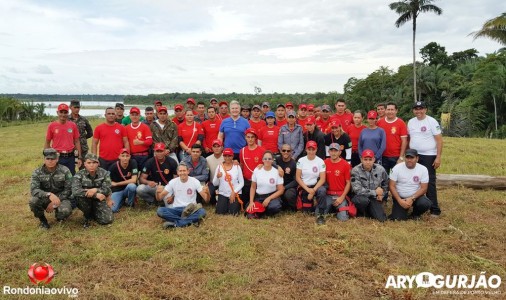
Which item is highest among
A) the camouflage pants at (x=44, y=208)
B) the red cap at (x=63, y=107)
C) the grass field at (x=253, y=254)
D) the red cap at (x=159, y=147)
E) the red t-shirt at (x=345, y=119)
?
the red cap at (x=63, y=107)

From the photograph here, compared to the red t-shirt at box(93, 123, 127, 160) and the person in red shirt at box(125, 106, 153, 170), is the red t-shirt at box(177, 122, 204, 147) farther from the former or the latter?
the red t-shirt at box(93, 123, 127, 160)

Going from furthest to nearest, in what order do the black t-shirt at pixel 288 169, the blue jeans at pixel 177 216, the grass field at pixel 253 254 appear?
1. the black t-shirt at pixel 288 169
2. the blue jeans at pixel 177 216
3. the grass field at pixel 253 254

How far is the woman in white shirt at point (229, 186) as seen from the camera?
7.06 m

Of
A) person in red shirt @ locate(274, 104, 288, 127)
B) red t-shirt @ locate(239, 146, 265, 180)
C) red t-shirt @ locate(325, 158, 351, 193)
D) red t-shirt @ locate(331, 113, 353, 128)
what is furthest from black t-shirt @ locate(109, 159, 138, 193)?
red t-shirt @ locate(331, 113, 353, 128)

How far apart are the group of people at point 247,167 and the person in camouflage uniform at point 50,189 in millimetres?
15

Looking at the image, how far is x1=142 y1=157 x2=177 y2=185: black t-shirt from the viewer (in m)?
7.39

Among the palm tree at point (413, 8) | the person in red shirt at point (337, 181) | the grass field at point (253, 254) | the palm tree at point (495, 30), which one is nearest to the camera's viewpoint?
the grass field at point (253, 254)

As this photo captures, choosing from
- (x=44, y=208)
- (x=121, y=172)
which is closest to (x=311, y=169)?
(x=121, y=172)

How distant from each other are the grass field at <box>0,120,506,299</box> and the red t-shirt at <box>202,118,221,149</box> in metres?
2.01

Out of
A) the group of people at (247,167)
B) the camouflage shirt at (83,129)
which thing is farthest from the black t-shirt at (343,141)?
the camouflage shirt at (83,129)

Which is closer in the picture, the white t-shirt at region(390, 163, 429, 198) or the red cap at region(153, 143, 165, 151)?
the white t-shirt at region(390, 163, 429, 198)

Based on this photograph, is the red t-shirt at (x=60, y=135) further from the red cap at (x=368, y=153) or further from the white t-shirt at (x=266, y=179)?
the red cap at (x=368, y=153)

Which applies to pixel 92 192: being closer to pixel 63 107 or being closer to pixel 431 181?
pixel 63 107

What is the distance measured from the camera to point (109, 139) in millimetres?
7402
